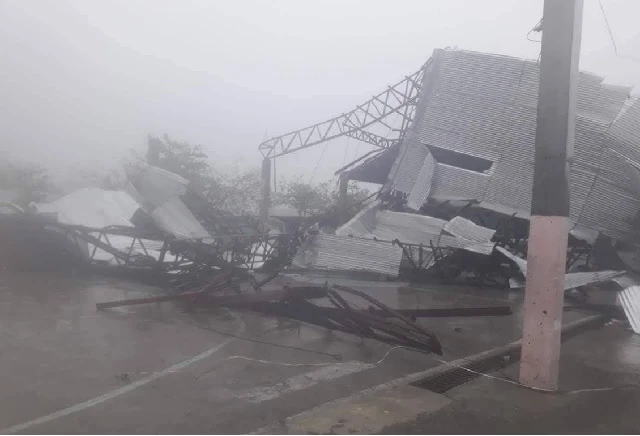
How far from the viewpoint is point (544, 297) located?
20.6 ft

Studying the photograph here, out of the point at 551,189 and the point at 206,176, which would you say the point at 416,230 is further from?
the point at 551,189

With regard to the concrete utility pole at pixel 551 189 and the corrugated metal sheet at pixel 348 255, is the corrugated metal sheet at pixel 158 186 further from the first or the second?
the concrete utility pole at pixel 551 189

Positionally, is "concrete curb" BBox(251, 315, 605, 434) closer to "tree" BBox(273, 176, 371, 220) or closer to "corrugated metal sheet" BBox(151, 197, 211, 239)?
"corrugated metal sheet" BBox(151, 197, 211, 239)

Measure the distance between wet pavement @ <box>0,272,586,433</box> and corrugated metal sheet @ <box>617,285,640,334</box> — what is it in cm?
110

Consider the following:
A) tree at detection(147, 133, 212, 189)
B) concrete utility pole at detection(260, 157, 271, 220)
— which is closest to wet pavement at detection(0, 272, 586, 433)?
tree at detection(147, 133, 212, 189)

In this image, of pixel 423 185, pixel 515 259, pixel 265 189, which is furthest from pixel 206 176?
pixel 515 259

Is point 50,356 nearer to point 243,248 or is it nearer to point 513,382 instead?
point 513,382

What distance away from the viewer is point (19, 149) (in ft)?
53.8

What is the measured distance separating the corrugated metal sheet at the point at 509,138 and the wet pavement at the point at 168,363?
692 centimetres

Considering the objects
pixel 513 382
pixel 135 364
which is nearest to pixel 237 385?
pixel 135 364

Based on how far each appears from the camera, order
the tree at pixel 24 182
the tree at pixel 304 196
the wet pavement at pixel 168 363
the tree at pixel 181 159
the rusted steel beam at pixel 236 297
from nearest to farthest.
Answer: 1. the wet pavement at pixel 168 363
2. the rusted steel beam at pixel 236 297
3. the tree at pixel 24 182
4. the tree at pixel 181 159
5. the tree at pixel 304 196

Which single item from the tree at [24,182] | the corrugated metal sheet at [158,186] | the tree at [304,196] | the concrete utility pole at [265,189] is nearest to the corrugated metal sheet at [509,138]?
the concrete utility pole at [265,189]

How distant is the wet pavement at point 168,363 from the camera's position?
524 cm

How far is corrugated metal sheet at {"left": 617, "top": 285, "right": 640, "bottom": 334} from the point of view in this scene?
35.5 feet
